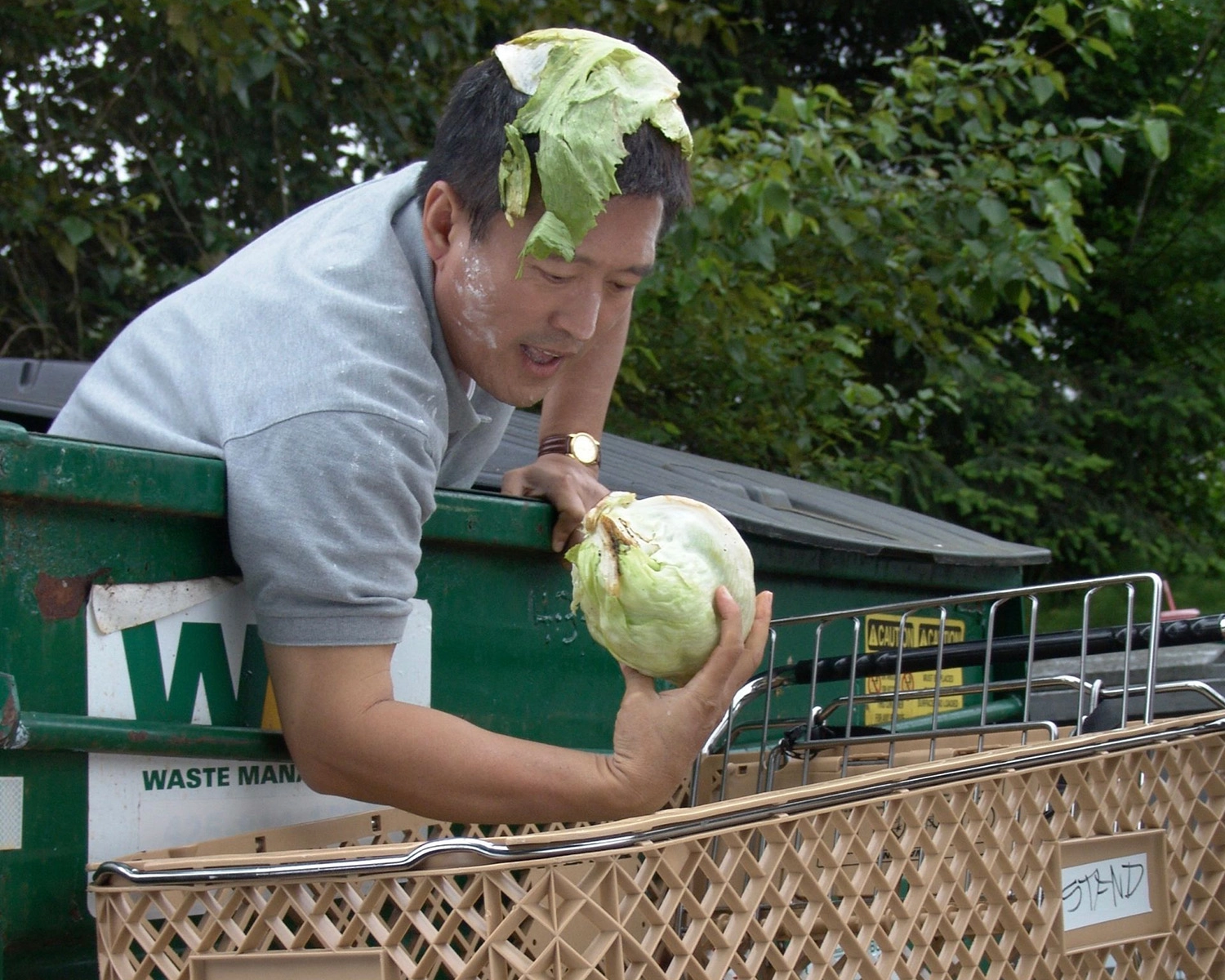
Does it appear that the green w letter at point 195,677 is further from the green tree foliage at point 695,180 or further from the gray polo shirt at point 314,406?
the green tree foliage at point 695,180

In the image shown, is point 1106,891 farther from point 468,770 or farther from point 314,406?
point 314,406

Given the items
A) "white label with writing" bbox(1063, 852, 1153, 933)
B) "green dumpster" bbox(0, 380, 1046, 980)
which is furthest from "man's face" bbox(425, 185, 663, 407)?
"white label with writing" bbox(1063, 852, 1153, 933)

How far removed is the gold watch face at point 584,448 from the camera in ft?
8.50

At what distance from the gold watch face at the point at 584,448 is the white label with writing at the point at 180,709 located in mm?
890

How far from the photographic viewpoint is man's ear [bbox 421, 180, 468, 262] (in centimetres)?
202

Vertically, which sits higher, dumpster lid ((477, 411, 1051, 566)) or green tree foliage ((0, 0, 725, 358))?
green tree foliage ((0, 0, 725, 358))

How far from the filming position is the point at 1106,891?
5.99 ft

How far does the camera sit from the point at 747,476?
4.47 m

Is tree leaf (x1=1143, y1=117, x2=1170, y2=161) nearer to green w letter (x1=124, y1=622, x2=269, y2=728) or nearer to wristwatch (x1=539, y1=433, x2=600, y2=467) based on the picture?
wristwatch (x1=539, y1=433, x2=600, y2=467)

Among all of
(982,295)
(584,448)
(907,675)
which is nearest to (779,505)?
(907,675)

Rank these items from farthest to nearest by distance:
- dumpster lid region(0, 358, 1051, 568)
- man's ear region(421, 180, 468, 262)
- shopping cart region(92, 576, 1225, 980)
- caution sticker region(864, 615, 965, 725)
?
caution sticker region(864, 615, 965, 725) < dumpster lid region(0, 358, 1051, 568) < man's ear region(421, 180, 468, 262) < shopping cart region(92, 576, 1225, 980)

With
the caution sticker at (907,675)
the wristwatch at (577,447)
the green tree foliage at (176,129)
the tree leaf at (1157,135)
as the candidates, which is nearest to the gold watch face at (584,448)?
the wristwatch at (577,447)

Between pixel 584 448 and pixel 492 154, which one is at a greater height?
pixel 492 154

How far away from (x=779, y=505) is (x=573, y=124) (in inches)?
86.4
